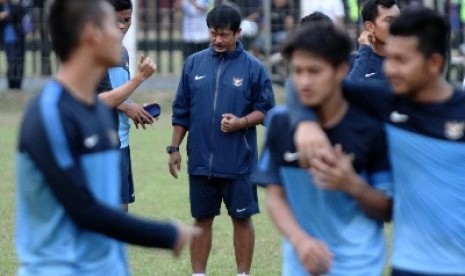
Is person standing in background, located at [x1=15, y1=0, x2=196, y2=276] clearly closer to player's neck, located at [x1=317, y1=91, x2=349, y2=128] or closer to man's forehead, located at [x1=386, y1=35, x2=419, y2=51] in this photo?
player's neck, located at [x1=317, y1=91, x2=349, y2=128]

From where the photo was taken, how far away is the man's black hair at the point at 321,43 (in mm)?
5223

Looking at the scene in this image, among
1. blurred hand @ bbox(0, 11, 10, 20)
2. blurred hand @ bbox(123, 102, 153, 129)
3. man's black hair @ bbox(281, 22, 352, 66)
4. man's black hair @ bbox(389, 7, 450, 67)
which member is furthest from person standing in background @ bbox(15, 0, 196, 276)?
blurred hand @ bbox(0, 11, 10, 20)

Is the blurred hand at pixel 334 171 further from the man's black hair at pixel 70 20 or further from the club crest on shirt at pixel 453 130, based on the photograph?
the man's black hair at pixel 70 20

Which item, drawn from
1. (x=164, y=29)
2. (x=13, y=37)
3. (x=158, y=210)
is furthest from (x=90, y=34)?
(x=164, y=29)

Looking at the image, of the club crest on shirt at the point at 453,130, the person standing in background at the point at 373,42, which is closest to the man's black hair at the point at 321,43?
the club crest on shirt at the point at 453,130

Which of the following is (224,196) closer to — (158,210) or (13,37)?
(158,210)

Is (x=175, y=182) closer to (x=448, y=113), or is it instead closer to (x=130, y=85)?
(x=130, y=85)

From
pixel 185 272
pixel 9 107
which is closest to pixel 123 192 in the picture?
pixel 185 272

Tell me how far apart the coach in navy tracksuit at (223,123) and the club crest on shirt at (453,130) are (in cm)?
425

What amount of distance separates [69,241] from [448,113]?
1.62 m

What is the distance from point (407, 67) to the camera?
548cm

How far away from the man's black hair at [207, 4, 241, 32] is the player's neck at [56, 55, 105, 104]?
4518 millimetres

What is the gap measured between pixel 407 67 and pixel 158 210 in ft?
25.6

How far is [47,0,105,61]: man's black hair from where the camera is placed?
5195 mm
